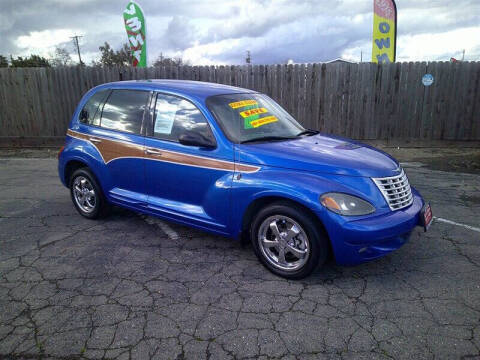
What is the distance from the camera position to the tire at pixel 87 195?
4.70 metres

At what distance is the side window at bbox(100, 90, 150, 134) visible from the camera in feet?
13.7

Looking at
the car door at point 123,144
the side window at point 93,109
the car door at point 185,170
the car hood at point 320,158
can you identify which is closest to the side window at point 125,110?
the car door at point 123,144

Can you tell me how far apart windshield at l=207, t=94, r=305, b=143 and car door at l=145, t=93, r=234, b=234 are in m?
0.19

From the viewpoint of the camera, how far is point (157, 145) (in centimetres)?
392

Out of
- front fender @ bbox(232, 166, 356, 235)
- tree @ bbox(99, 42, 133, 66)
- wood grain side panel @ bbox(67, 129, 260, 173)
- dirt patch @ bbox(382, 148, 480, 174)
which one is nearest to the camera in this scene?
front fender @ bbox(232, 166, 356, 235)

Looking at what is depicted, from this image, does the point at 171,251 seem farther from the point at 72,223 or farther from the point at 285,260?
the point at 72,223

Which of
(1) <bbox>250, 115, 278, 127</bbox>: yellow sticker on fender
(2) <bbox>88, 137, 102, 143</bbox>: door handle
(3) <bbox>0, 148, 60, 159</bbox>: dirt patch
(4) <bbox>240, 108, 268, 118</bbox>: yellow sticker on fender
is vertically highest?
(4) <bbox>240, 108, 268, 118</bbox>: yellow sticker on fender

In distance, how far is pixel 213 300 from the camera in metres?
3.02

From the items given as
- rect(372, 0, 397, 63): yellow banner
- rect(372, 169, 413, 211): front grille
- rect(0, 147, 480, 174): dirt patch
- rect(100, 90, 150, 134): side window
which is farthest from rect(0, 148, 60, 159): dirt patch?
rect(372, 0, 397, 63): yellow banner

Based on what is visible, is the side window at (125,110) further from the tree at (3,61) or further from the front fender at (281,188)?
the tree at (3,61)

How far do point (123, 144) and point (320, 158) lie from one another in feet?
7.65

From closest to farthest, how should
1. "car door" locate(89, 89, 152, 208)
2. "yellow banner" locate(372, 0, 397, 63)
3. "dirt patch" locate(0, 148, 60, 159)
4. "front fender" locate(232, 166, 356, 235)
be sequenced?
1. "front fender" locate(232, 166, 356, 235)
2. "car door" locate(89, 89, 152, 208)
3. "dirt patch" locate(0, 148, 60, 159)
4. "yellow banner" locate(372, 0, 397, 63)

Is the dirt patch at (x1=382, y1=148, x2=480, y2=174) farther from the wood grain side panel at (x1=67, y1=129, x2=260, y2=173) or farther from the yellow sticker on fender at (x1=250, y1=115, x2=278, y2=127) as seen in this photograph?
the wood grain side panel at (x1=67, y1=129, x2=260, y2=173)

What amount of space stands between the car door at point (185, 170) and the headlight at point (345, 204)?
0.97 metres
